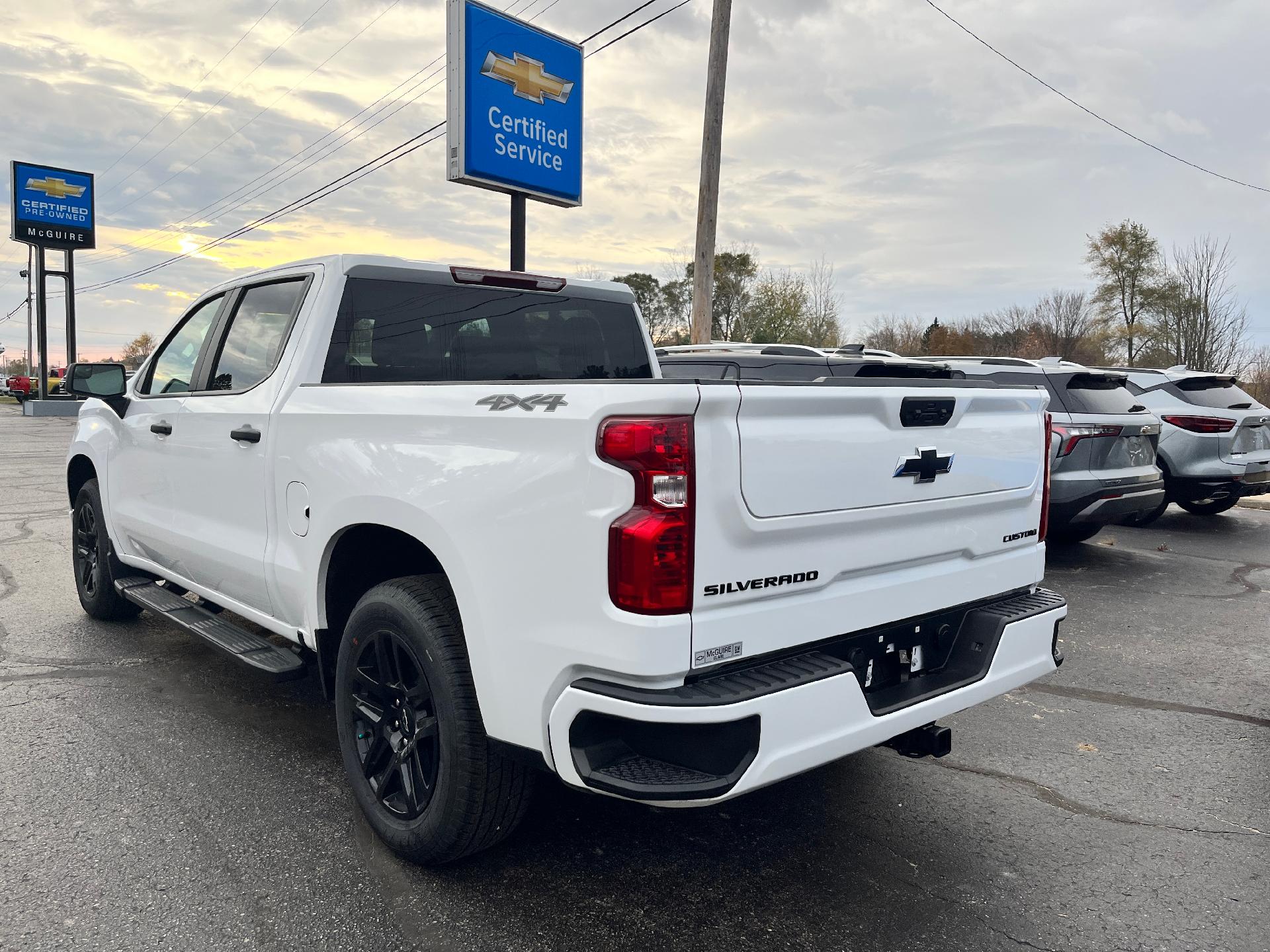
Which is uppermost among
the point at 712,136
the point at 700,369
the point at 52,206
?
the point at 52,206

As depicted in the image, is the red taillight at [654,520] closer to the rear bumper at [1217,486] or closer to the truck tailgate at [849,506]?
the truck tailgate at [849,506]

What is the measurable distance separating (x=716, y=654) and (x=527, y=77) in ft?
43.4

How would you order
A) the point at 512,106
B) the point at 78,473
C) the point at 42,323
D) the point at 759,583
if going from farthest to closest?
1. the point at 42,323
2. the point at 512,106
3. the point at 78,473
4. the point at 759,583

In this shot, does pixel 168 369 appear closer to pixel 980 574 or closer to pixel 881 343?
pixel 980 574

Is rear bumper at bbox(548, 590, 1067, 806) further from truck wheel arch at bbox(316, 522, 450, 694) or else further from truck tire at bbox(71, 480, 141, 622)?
truck tire at bbox(71, 480, 141, 622)

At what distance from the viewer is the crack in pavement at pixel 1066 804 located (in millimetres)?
3246

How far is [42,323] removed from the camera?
4062cm

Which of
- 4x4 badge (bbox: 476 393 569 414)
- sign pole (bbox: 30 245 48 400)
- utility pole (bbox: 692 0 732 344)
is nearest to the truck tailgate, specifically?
4x4 badge (bbox: 476 393 569 414)

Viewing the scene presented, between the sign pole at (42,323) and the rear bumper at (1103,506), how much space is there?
141 feet

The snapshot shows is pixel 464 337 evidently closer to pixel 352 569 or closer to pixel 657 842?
pixel 352 569

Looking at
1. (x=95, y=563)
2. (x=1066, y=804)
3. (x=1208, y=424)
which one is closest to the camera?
(x=1066, y=804)

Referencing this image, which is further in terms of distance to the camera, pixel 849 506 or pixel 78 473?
pixel 78 473

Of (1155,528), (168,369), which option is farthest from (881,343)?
(168,369)

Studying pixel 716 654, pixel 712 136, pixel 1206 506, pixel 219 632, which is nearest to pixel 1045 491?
pixel 716 654
